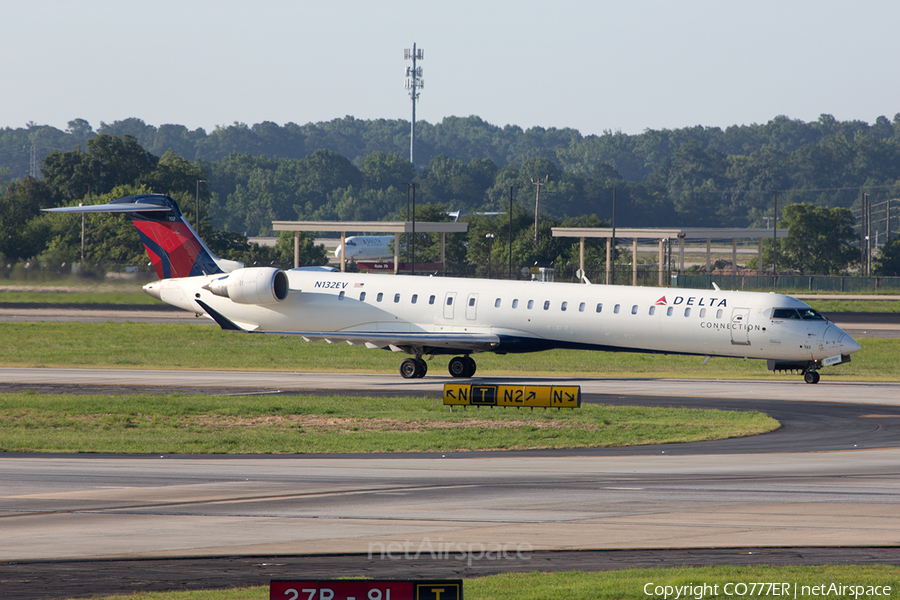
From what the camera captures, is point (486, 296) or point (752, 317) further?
point (486, 296)

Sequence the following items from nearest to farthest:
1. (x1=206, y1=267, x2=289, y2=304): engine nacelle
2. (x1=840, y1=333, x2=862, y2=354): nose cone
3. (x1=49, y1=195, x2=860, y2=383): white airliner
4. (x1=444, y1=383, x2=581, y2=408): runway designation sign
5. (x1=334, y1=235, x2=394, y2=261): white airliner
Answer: (x1=444, y1=383, x2=581, y2=408): runway designation sign
(x1=840, y1=333, x2=862, y2=354): nose cone
(x1=49, y1=195, x2=860, y2=383): white airliner
(x1=206, y1=267, x2=289, y2=304): engine nacelle
(x1=334, y1=235, x2=394, y2=261): white airliner

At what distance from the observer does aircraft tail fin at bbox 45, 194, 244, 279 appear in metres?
38.9

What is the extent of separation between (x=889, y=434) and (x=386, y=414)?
1234 centimetres

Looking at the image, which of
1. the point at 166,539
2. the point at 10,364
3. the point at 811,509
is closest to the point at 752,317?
the point at 811,509

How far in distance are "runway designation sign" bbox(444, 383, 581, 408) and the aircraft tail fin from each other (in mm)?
15687

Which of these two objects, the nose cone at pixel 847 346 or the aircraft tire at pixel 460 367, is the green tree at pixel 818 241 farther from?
the aircraft tire at pixel 460 367

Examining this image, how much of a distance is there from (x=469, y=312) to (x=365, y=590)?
2873cm

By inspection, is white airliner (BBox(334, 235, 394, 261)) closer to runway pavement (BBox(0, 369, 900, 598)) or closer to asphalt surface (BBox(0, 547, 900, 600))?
runway pavement (BBox(0, 369, 900, 598))

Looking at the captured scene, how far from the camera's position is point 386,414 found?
26172 mm

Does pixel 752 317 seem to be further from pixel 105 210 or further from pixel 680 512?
pixel 105 210

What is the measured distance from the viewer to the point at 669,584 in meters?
10.9

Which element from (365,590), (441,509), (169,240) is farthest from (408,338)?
(365,590)

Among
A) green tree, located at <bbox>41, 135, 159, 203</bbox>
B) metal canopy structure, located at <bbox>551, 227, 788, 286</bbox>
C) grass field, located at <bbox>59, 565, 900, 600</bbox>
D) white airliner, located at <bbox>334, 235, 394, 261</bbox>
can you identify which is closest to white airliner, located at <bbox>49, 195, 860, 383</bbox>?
grass field, located at <bbox>59, 565, 900, 600</bbox>

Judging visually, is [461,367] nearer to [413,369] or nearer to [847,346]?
[413,369]
